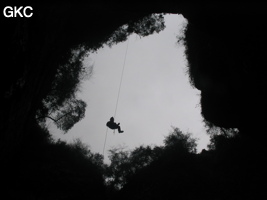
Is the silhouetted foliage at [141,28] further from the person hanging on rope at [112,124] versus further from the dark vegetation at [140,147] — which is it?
the person hanging on rope at [112,124]

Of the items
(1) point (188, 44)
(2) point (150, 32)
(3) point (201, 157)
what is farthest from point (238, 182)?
(2) point (150, 32)

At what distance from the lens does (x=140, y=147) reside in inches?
1238

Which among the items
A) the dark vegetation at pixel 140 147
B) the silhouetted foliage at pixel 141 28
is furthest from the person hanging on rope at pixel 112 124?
the silhouetted foliage at pixel 141 28

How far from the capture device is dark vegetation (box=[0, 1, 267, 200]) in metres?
9.58

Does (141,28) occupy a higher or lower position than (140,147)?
higher

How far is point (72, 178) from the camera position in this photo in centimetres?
2072

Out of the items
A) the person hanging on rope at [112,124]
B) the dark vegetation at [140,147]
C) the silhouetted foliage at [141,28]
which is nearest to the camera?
the dark vegetation at [140,147]

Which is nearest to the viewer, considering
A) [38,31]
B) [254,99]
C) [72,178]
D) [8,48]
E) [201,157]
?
[8,48]

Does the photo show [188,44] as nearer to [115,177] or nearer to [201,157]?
[201,157]

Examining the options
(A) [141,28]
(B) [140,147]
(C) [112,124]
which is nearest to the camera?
(C) [112,124]

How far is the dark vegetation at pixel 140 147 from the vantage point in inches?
377

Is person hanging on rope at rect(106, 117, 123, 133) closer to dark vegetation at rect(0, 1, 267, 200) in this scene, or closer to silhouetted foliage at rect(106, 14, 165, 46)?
dark vegetation at rect(0, 1, 267, 200)

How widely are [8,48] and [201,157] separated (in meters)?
22.7

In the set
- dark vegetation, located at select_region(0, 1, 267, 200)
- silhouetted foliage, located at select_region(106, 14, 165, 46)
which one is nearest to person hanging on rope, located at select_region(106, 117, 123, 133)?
dark vegetation, located at select_region(0, 1, 267, 200)
